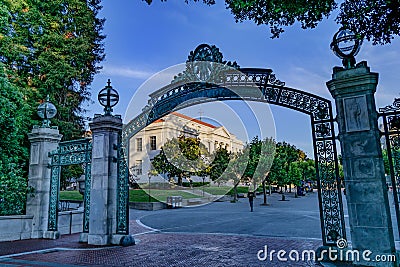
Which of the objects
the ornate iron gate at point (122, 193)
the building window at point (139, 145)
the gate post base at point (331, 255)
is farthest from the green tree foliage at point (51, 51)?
the building window at point (139, 145)

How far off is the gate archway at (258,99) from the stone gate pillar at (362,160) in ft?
3.68

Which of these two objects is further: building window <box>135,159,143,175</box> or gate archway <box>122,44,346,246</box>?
building window <box>135,159,143,175</box>

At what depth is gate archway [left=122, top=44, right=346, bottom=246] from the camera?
6.65m

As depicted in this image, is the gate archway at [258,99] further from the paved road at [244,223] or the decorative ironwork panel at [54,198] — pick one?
the paved road at [244,223]

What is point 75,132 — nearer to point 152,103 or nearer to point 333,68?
point 152,103

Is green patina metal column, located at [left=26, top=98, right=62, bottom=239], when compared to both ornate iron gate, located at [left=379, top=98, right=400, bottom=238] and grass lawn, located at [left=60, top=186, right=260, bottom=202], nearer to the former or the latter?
ornate iron gate, located at [left=379, top=98, right=400, bottom=238]

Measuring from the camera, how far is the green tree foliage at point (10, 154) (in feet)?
33.8

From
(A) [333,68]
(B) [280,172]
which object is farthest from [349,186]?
(B) [280,172]

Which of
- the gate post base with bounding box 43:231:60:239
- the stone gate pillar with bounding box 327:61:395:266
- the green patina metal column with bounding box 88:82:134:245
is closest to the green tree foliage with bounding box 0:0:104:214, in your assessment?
the gate post base with bounding box 43:231:60:239

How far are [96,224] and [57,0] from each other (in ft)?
46.2

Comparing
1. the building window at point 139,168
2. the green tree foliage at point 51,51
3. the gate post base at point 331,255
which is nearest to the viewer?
the gate post base at point 331,255

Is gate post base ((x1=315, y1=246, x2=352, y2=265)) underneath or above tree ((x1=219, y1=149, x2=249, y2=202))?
underneath

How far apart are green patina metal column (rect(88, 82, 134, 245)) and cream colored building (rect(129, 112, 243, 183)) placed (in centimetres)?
2869

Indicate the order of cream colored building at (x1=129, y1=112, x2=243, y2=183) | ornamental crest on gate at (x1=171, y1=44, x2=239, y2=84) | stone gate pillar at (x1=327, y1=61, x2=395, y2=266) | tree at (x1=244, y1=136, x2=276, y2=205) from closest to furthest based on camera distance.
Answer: stone gate pillar at (x1=327, y1=61, x2=395, y2=266) → ornamental crest on gate at (x1=171, y1=44, x2=239, y2=84) → tree at (x1=244, y1=136, x2=276, y2=205) → cream colored building at (x1=129, y1=112, x2=243, y2=183)
